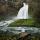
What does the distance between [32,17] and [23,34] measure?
30cm

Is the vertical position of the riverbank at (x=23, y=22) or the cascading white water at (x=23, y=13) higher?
the cascading white water at (x=23, y=13)

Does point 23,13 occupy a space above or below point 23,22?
above

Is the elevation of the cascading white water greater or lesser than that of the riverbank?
greater

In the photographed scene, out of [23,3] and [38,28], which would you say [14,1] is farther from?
[38,28]

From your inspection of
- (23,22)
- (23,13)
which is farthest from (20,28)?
(23,13)

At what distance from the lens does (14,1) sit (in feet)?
5.66

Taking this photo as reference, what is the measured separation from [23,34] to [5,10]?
49 centimetres

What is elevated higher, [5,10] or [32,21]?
[5,10]

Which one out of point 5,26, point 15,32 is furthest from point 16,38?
point 5,26

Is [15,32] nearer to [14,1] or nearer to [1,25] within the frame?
[1,25]

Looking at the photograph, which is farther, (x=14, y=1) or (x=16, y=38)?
(x=14, y=1)

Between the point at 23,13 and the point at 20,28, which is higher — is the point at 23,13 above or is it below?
above

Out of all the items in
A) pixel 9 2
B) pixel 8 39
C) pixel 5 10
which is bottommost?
pixel 8 39

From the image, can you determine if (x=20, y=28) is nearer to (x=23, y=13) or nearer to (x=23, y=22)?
(x=23, y=22)
